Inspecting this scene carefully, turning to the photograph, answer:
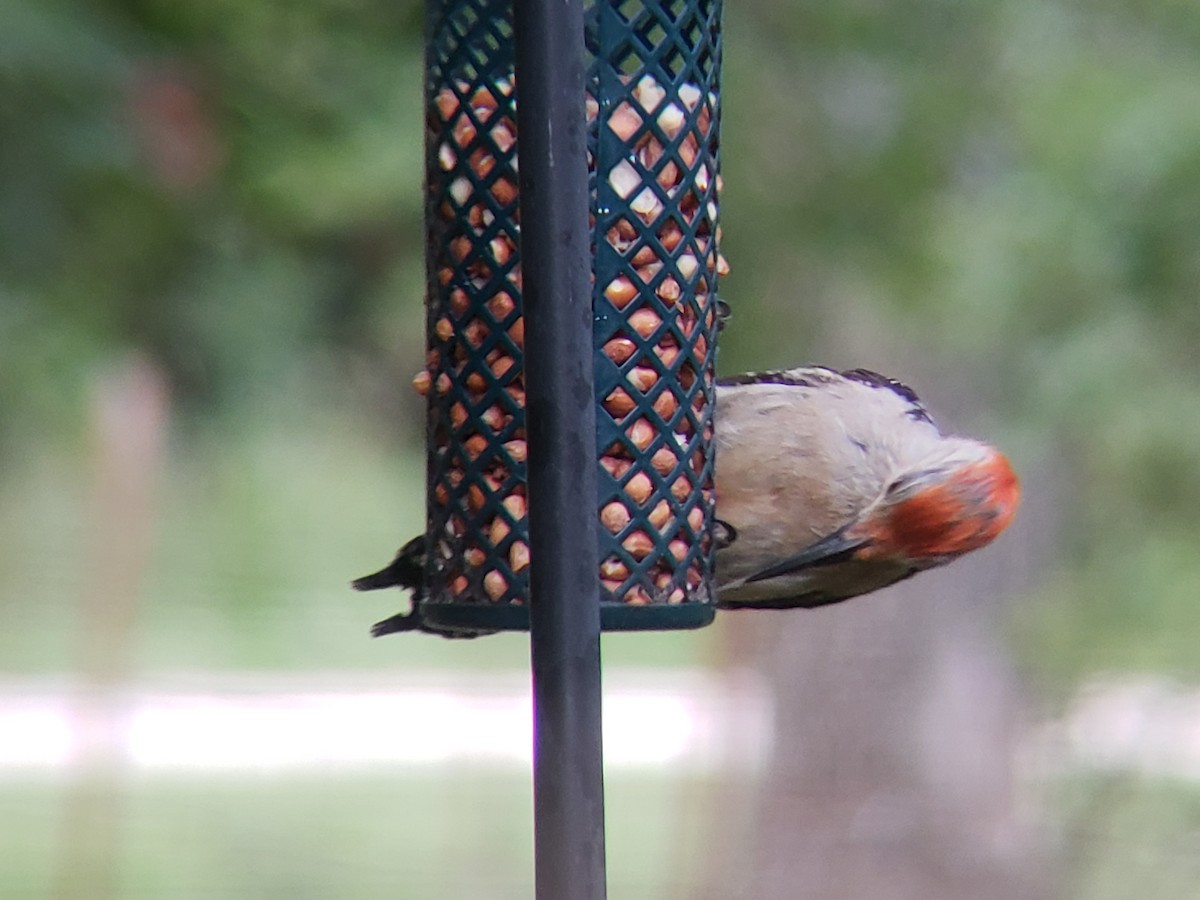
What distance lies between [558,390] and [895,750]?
5.70 m

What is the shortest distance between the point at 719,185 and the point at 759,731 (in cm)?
459

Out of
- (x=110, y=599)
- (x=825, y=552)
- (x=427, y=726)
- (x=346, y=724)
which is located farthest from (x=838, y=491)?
(x=346, y=724)

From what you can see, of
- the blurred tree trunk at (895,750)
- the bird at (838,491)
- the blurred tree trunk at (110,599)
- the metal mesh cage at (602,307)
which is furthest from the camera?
the blurred tree trunk at (895,750)

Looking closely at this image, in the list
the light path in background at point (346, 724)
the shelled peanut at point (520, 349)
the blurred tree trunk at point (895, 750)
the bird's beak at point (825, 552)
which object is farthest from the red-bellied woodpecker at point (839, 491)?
the blurred tree trunk at point (895, 750)

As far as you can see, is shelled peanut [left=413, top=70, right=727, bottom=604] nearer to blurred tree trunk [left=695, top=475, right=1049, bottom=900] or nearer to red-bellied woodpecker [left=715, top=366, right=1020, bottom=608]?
red-bellied woodpecker [left=715, top=366, right=1020, bottom=608]

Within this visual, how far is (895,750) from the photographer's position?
7.41m

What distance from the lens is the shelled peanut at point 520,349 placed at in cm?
258

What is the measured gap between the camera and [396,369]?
28.9 feet

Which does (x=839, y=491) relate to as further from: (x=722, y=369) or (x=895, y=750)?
(x=895, y=750)

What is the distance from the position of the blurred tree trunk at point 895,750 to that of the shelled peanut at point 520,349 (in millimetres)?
4530

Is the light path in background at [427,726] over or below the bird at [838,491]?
below

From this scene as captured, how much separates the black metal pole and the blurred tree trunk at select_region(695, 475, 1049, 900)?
5182 millimetres

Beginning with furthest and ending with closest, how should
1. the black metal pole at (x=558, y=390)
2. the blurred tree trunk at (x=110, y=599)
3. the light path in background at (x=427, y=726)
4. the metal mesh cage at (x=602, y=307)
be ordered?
the light path in background at (x=427, y=726) < the blurred tree trunk at (x=110, y=599) < the metal mesh cage at (x=602, y=307) < the black metal pole at (x=558, y=390)

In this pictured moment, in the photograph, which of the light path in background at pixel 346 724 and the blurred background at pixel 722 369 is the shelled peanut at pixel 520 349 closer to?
the blurred background at pixel 722 369
